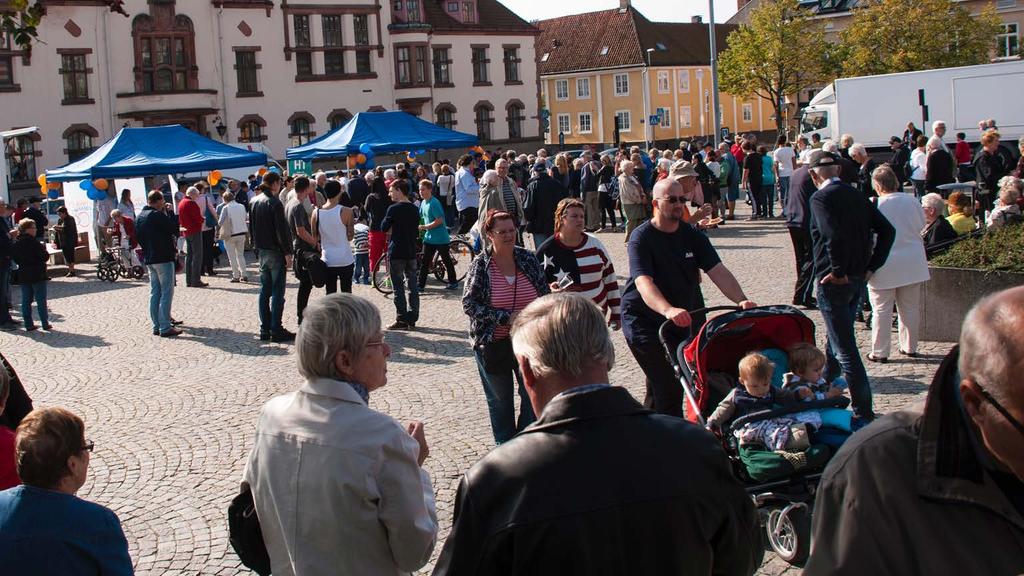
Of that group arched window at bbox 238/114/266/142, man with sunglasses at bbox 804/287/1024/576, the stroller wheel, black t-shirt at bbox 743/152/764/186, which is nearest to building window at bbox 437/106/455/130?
arched window at bbox 238/114/266/142

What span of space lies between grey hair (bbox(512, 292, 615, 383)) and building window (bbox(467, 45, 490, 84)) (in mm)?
60849

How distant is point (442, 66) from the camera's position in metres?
61.5

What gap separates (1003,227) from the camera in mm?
11109

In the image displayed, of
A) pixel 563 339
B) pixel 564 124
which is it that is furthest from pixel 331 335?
pixel 564 124

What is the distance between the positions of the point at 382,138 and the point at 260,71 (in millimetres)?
27985

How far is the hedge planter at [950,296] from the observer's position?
10.3m

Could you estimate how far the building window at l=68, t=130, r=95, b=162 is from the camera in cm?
4950

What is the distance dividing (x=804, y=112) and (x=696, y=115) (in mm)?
44431

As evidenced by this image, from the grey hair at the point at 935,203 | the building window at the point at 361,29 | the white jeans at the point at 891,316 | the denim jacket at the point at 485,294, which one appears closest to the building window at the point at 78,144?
the building window at the point at 361,29

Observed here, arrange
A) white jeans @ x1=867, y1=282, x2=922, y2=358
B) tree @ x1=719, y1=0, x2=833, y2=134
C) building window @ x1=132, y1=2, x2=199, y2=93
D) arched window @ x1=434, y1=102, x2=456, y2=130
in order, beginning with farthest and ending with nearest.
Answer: tree @ x1=719, y1=0, x2=833, y2=134 < arched window @ x1=434, y1=102, x2=456, y2=130 < building window @ x1=132, y1=2, x2=199, y2=93 < white jeans @ x1=867, y1=282, x2=922, y2=358

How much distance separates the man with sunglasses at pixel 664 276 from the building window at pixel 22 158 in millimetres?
46506

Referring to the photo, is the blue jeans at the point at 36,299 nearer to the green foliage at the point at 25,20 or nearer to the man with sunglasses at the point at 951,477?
the green foliage at the point at 25,20

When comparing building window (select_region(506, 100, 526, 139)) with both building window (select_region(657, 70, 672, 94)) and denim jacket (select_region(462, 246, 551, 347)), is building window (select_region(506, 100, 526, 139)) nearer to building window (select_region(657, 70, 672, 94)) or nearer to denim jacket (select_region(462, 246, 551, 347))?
building window (select_region(657, 70, 672, 94))

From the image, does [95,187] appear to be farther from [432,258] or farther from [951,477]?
[951,477]
